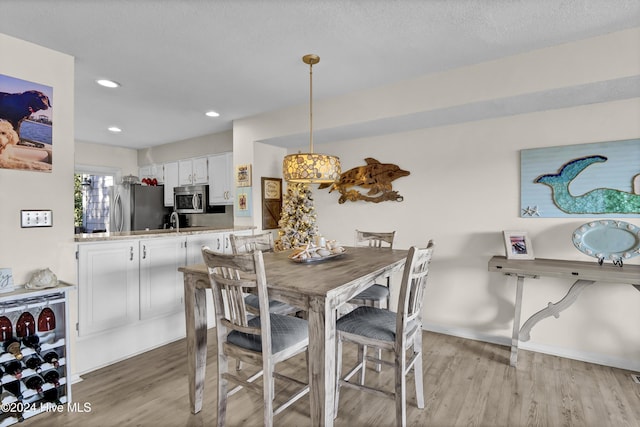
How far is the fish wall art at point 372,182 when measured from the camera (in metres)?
3.73

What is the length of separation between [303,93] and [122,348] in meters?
2.82

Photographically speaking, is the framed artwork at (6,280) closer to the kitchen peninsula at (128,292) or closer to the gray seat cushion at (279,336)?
the kitchen peninsula at (128,292)

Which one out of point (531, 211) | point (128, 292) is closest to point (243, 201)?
point (128, 292)

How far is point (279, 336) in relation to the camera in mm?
1757

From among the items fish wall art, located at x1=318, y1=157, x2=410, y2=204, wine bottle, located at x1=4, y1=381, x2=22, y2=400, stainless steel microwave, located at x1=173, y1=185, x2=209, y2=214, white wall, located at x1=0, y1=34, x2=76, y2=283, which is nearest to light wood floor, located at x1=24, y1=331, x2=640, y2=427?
wine bottle, located at x1=4, y1=381, x2=22, y2=400

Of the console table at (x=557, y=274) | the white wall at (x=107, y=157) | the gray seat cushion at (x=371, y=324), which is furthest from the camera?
the white wall at (x=107, y=157)

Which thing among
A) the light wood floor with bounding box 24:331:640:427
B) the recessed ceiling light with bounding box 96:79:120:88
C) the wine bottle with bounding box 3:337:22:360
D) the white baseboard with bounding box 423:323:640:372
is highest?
the recessed ceiling light with bounding box 96:79:120:88

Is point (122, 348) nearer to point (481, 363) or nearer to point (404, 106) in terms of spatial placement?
point (481, 363)

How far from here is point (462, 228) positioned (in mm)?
3322

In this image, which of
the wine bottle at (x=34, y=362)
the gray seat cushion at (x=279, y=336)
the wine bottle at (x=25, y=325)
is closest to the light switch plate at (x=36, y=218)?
the wine bottle at (x=25, y=325)

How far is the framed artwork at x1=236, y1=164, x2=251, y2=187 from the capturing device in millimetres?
4051

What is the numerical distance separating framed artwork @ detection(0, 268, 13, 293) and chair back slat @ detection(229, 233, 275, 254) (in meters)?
1.39

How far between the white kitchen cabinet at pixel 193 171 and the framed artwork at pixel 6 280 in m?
3.04

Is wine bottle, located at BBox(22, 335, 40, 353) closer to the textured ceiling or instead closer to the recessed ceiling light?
the textured ceiling
